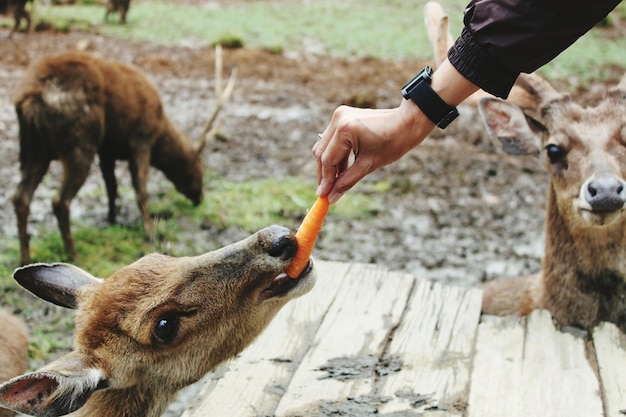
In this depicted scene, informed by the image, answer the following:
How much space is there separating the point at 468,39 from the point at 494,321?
201 cm

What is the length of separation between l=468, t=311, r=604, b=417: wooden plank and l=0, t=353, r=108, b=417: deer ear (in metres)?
1.64

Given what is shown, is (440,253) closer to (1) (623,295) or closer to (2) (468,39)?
(1) (623,295)

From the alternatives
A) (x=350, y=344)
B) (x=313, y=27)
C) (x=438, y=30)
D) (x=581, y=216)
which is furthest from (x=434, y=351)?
(x=313, y=27)

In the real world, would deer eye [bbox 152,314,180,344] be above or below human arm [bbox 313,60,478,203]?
below

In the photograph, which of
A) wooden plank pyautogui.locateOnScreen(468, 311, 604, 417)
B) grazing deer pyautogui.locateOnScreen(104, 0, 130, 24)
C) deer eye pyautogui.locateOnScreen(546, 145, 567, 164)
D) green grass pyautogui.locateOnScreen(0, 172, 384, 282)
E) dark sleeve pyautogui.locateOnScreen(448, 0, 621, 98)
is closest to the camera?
dark sleeve pyautogui.locateOnScreen(448, 0, 621, 98)

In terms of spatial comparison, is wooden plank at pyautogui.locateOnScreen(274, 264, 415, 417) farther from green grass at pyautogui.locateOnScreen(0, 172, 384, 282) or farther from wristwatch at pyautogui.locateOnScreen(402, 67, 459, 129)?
green grass at pyautogui.locateOnScreen(0, 172, 384, 282)

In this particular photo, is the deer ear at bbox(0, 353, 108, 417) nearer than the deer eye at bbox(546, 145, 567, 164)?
Yes

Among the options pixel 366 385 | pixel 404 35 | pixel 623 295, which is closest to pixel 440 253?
pixel 623 295

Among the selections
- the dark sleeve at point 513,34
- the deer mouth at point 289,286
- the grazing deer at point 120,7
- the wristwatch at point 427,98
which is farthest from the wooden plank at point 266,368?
the grazing deer at point 120,7

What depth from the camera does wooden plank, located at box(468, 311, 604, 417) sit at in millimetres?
3459

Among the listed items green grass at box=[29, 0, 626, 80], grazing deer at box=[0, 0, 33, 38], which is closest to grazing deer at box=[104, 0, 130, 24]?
green grass at box=[29, 0, 626, 80]

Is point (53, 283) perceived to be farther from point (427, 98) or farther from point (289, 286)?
point (427, 98)

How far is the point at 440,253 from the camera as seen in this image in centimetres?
789

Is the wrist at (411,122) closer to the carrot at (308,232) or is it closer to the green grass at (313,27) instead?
the carrot at (308,232)
